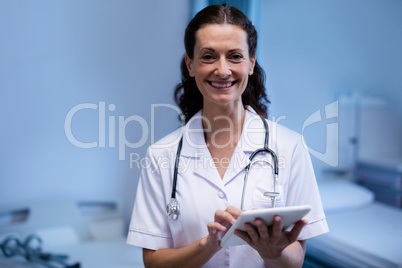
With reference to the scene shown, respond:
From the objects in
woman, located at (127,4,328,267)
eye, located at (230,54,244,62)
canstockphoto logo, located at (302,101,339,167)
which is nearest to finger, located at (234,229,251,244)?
woman, located at (127,4,328,267)

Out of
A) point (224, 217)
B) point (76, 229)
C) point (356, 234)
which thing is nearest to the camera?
point (224, 217)

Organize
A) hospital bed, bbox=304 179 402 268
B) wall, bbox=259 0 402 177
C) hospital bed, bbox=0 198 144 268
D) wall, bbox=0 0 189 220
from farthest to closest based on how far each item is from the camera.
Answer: wall, bbox=259 0 402 177
wall, bbox=0 0 189 220
hospital bed, bbox=0 198 144 268
hospital bed, bbox=304 179 402 268

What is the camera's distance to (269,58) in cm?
208

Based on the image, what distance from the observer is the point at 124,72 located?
1959 mm

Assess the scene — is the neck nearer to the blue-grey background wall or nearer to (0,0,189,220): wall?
the blue-grey background wall

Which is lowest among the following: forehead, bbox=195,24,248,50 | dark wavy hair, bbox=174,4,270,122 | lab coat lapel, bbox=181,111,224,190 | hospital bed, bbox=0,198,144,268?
hospital bed, bbox=0,198,144,268

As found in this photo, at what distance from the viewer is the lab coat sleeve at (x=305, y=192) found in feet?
3.08

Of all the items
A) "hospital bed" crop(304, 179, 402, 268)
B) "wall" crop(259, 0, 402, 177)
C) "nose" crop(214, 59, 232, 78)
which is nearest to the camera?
"nose" crop(214, 59, 232, 78)

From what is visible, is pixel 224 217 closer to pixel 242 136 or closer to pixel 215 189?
pixel 215 189

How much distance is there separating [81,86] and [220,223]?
1336 mm

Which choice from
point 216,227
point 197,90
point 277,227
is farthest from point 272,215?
point 197,90

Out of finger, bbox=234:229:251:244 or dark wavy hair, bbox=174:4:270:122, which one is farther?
dark wavy hair, bbox=174:4:270:122

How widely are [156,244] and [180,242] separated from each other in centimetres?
7

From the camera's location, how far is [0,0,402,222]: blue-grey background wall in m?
1.73
